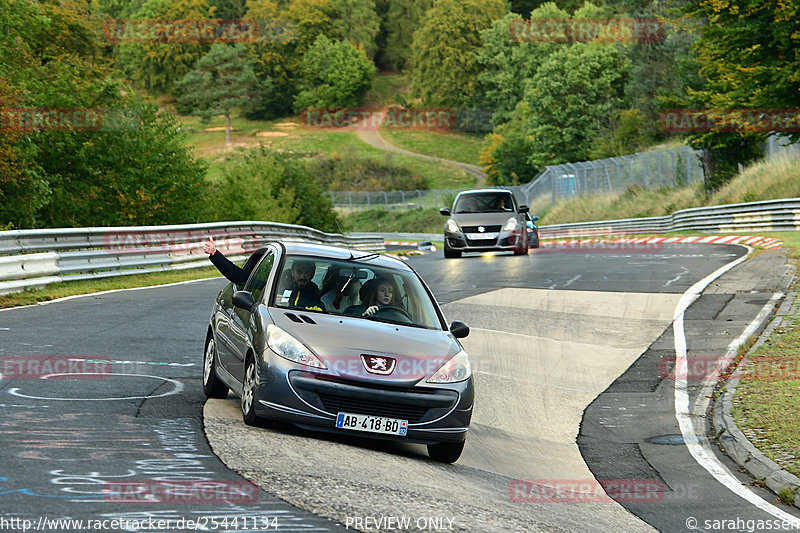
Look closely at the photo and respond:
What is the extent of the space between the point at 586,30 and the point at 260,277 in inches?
3732

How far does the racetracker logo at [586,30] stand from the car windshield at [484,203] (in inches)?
2246

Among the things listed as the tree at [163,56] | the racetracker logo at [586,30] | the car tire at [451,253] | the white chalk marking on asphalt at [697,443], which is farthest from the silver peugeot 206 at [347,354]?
the tree at [163,56]

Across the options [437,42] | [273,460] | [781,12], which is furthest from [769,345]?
[437,42]

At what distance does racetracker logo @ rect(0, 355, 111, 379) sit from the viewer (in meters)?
10.1

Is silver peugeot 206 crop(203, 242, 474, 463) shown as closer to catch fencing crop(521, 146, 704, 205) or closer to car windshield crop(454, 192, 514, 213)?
car windshield crop(454, 192, 514, 213)

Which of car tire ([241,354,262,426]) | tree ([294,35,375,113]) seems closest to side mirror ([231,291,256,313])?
car tire ([241,354,262,426])

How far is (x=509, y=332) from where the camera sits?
16234 mm

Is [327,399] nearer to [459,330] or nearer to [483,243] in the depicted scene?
[459,330]

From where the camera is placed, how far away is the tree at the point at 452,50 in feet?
466

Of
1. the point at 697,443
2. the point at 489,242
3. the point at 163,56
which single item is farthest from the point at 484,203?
the point at 163,56

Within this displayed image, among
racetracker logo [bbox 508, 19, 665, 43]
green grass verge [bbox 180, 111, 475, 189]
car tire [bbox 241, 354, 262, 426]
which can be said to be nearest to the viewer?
car tire [bbox 241, 354, 262, 426]

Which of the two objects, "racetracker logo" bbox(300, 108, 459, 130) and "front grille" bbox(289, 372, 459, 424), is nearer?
"front grille" bbox(289, 372, 459, 424)

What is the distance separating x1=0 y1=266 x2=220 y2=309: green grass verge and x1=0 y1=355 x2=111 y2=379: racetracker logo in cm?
572

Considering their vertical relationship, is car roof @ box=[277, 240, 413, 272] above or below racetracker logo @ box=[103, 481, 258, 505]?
above
